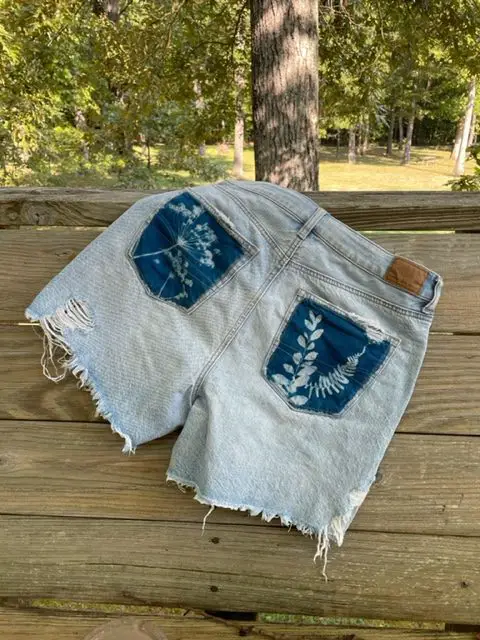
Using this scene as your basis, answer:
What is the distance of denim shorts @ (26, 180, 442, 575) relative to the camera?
1244 mm

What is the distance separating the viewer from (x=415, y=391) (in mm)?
1320

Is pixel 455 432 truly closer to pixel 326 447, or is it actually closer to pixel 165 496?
pixel 326 447

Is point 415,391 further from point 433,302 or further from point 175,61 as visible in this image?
point 175,61

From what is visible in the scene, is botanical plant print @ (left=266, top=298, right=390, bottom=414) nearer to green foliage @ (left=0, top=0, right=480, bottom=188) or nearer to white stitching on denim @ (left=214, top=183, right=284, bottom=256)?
white stitching on denim @ (left=214, top=183, right=284, bottom=256)

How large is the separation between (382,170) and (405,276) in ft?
92.4

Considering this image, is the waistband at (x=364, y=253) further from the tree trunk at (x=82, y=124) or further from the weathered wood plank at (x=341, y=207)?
the tree trunk at (x=82, y=124)

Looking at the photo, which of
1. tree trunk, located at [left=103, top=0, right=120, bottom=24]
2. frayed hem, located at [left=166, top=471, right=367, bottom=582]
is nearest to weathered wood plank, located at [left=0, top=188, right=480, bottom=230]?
frayed hem, located at [left=166, top=471, right=367, bottom=582]

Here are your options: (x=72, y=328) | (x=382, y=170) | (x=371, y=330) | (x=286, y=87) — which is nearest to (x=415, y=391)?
(x=371, y=330)

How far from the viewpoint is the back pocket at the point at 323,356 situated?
1.28m

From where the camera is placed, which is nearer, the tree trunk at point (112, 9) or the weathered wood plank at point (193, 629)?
the weathered wood plank at point (193, 629)

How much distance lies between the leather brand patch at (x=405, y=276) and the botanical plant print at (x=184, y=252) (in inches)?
14.3

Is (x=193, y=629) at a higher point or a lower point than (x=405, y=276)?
lower

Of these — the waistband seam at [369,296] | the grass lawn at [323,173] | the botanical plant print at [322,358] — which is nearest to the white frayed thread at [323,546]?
the botanical plant print at [322,358]

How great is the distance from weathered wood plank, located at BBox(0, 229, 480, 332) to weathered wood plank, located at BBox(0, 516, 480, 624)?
53 centimetres
